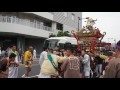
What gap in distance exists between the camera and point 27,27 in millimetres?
36250

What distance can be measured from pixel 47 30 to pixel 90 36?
1060 inches

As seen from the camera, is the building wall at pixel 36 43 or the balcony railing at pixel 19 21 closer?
the balcony railing at pixel 19 21

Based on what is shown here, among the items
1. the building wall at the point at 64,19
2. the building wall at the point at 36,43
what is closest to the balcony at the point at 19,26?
the building wall at the point at 36,43

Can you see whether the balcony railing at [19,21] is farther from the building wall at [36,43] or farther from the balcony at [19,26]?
the building wall at [36,43]

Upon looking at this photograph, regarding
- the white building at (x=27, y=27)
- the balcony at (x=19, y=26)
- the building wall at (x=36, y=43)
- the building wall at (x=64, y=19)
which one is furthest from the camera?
the building wall at (x=64, y=19)

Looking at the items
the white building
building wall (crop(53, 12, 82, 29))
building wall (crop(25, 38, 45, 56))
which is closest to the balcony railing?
the white building

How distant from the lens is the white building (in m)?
33.1

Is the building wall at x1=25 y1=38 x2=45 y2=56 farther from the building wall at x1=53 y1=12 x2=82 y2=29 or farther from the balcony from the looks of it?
the building wall at x1=53 y1=12 x2=82 y2=29

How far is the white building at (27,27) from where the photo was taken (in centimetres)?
3307

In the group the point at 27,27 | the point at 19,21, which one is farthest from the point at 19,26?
the point at 27,27
